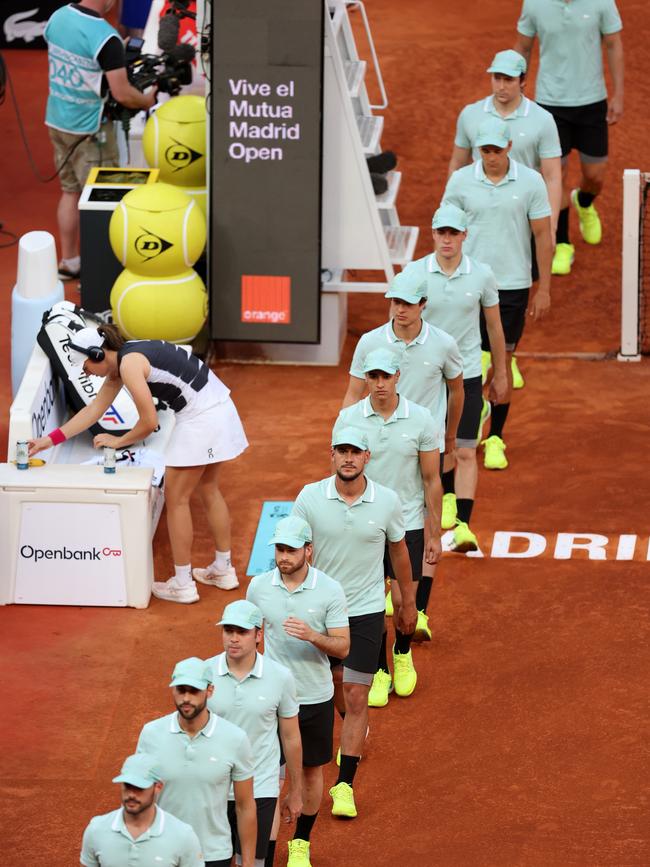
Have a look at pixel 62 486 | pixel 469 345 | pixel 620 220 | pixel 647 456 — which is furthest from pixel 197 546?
pixel 620 220

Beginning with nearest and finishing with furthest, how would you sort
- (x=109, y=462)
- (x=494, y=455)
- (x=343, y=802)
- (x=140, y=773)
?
(x=140, y=773) → (x=343, y=802) → (x=109, y=462) → (x=494, y=455)

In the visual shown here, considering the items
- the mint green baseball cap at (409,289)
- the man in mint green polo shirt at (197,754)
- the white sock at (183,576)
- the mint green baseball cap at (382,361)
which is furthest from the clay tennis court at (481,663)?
the mint green baseball cap at (409,289)

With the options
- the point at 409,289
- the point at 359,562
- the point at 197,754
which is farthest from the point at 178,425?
the point at 197,754

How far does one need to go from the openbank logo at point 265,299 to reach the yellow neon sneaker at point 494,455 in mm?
2212

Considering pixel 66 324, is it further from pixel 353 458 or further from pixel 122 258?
pixel 353 458

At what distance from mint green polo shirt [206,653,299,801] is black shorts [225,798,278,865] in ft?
0.13

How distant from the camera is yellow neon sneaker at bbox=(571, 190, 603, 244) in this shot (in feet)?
50.0

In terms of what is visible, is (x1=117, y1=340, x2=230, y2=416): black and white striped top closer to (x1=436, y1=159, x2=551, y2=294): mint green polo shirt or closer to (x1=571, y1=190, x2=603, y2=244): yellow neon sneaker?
(x1=436, y1=159, x2=551, y2=294): mint green polo shirt

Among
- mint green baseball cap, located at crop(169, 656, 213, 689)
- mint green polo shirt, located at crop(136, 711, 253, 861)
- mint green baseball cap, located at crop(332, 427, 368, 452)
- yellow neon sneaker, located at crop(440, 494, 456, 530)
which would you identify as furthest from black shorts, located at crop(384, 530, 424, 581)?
mint green baseball cap, located at crop(169, 656, 213, 689)

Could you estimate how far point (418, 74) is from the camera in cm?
1853

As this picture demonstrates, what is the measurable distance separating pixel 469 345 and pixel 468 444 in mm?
660

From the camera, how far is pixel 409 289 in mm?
9320

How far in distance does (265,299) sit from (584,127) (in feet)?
9.14

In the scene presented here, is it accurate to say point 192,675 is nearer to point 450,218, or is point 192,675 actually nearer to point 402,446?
point 402,446
